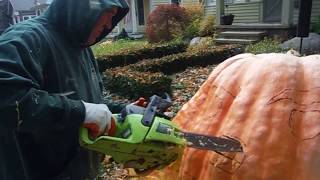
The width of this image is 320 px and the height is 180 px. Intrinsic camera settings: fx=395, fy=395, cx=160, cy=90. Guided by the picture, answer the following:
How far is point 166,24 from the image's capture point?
56.3 ft

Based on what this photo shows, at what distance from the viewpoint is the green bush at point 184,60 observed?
29.1 feet

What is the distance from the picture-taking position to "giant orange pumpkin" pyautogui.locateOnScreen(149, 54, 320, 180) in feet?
6.61

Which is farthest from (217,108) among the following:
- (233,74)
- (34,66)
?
(34,66)

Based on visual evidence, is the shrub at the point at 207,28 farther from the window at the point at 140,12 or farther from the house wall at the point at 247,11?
the window at the point at 140,12

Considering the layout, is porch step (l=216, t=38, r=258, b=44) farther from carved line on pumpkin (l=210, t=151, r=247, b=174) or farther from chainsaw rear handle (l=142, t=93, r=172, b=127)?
chainsaw rear handle (l=142, t=93, r=172, b=127)

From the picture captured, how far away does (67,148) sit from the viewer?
186 centimetres

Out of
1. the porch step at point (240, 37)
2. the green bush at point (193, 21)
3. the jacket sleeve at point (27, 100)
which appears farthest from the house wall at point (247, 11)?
the jacket sleeve at point (27, 100)

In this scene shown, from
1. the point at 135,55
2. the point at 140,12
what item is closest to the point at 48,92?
the point at 135,55

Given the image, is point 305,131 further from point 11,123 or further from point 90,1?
point 11,123

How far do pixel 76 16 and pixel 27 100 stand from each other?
52cm

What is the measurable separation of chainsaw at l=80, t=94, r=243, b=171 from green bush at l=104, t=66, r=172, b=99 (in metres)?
4.77

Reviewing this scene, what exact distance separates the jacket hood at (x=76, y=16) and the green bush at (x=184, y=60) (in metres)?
6.48

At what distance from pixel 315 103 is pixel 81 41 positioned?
1267 millimetres

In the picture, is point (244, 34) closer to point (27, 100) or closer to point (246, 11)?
point (246, 11)
